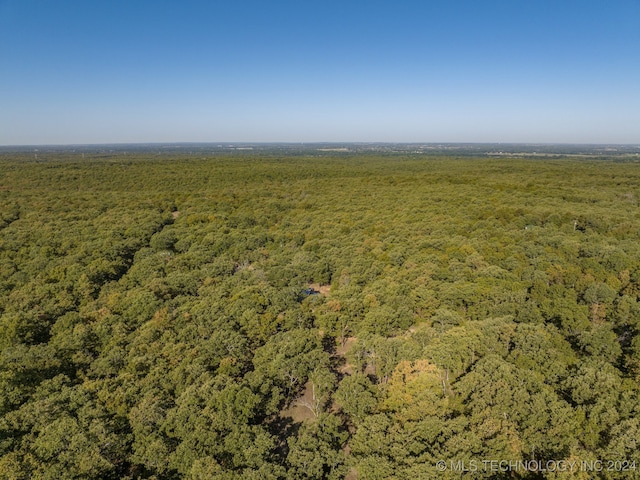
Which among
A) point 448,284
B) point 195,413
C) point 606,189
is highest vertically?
point 606,189

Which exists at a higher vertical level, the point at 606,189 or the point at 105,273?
the point at 606,189

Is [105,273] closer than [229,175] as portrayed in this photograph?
Yes

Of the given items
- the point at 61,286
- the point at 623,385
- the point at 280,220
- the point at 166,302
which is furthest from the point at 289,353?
the point at 280,220

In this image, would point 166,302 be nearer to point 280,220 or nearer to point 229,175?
point 280,220

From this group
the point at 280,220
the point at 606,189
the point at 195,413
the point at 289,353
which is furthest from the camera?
the point at 606,189

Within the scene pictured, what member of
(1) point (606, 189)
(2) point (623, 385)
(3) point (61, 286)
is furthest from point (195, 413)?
(1) point (606, 189)

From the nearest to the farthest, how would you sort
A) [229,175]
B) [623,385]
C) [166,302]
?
1. [623,385]
2. [166,302]
3. [229,175]

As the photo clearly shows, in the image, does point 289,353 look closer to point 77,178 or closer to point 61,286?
point 61,286
